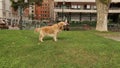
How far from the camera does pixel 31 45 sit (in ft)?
39.4

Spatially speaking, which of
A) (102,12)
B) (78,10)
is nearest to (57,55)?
(102,12)

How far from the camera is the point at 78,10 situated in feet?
242

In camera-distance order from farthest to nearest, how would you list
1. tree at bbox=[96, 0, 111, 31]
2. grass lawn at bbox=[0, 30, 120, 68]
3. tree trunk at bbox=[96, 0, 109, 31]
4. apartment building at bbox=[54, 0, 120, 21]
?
1. apartment building at bbox=[54, 0, 120, 21]
2. tree trunk at bbox=[96, 0, 109, 31]
3. tree at bbox=[96, 0, 111, 31]
4. grass lawn at bbox=[0, 30, 120, 68]

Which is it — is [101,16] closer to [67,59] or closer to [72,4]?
[67,59]

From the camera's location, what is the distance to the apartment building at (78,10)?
2876 inches

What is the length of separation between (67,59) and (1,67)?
1.94 m

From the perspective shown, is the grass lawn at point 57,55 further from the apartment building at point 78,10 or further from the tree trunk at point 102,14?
the apartment building at point 78,10

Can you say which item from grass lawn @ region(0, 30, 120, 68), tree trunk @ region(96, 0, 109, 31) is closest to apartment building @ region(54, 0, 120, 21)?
tree trunk @ region(96, 0, 109, 31)

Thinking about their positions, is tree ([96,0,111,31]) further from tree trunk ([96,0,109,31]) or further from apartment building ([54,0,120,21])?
apartment building ([54,0,120,21])

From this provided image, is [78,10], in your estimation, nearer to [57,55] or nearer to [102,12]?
[102,12]

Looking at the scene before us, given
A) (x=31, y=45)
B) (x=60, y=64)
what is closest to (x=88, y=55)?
(x=60, y=64)

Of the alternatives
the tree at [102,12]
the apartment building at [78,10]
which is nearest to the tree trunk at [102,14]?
the tree at [102,12]

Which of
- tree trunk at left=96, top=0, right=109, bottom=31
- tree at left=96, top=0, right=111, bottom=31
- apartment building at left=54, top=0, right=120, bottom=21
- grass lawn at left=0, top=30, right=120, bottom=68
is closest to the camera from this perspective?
grass lawn at left=0, top=30, right=120, bottom=68

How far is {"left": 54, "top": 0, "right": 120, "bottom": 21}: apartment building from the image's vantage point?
240 ft
